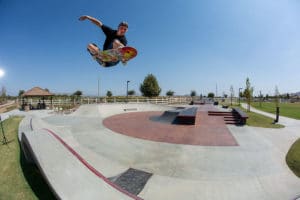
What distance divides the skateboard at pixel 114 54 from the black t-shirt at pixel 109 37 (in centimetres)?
25

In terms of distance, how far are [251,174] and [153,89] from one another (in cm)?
3898

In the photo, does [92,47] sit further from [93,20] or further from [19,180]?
[19,180]

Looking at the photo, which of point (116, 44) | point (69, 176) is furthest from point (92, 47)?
point (69, 176)

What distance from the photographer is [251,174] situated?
426 centimetres

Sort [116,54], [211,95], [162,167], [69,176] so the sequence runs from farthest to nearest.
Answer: [211,95], [116,54], [162,167], [69,176]

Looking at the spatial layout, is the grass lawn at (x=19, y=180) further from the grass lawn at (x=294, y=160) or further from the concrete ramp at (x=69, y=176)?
the grass lawn at (x=294, y=160)

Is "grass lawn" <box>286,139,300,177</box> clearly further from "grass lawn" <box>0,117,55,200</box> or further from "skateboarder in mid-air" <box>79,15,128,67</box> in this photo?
"skateboarder in mid-air" <box>79,15,128,67</box>

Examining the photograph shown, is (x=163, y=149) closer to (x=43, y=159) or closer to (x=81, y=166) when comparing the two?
(x=81, y=166)

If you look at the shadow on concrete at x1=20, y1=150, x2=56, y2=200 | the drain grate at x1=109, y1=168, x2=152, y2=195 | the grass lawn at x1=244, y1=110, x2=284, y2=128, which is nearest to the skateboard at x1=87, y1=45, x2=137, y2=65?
the drain grate at x1=109, y1=168, x2=152, y2=195

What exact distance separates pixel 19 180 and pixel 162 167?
353cm

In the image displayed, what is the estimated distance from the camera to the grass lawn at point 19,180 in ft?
10.5

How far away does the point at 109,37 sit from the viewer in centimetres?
599

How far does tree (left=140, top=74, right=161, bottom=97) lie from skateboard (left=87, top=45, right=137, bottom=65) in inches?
1421

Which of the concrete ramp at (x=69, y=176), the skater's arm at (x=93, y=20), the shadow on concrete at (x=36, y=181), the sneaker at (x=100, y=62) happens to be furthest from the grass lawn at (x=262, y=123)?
the shadow on concrete at (x=36, y=181)
